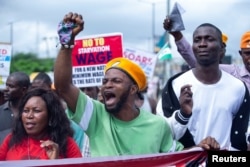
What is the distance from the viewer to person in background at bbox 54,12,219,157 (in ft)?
13.1

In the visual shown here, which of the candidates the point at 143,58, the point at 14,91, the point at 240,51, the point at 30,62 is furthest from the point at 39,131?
the point at 30,62

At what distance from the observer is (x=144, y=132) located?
4098mm

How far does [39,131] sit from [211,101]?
1.25 meters

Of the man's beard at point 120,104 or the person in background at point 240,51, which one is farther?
the person in background at point 240,51

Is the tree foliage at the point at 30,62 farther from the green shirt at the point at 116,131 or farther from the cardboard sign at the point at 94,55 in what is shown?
the green shirt at the point at 116,131

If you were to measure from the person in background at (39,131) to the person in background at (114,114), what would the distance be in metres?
0.22

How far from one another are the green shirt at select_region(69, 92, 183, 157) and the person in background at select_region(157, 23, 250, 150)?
333 mm

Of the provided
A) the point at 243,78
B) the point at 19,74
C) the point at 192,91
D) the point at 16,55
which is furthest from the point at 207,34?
the point at 16,55

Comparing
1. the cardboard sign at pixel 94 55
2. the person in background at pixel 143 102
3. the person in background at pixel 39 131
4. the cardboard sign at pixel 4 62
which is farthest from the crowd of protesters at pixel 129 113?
the cardboard sign at pixel 4 62

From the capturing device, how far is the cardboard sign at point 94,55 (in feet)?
24.5

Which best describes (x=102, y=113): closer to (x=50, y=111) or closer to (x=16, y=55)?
(x=50, y=111)

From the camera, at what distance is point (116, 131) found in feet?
13.4

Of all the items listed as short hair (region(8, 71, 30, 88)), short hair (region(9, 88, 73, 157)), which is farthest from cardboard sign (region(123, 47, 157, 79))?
short hair (region(9, 88, 73, 157))

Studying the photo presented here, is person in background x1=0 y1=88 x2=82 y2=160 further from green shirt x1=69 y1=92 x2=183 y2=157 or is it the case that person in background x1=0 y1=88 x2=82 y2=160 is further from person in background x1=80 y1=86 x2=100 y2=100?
person in background x1=80 y1=86 x2=100 y2=100
